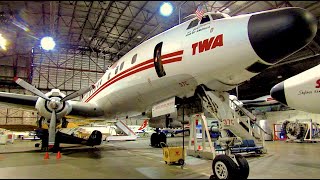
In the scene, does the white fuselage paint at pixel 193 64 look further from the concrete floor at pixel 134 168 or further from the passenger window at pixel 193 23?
the concrete floor at pixel 134 168

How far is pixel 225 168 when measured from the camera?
5254 millimetres

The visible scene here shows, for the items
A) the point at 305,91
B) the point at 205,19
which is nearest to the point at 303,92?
the point at 305,91

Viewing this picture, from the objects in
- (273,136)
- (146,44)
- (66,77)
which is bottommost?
(273,136)

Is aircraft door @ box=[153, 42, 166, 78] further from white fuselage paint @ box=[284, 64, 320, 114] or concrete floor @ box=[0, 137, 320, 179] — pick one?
white fuselage paint @ box=[284, 64, 320, 114]

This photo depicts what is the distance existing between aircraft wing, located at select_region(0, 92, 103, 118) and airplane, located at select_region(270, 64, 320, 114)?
8.54 metres

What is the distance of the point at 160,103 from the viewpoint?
8.02 metres

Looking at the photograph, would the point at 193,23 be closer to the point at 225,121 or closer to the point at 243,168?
the point at 225,121

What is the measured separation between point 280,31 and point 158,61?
3.51 meters

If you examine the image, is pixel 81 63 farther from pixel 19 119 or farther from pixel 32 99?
pixel 32 99

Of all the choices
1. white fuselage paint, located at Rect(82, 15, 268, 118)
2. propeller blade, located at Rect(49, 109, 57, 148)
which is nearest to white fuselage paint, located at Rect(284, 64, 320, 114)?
white fuselage paint, located at Rect(82, 15, 268, 118)

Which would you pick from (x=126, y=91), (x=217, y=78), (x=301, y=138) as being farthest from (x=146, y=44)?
(x=301, y=138)

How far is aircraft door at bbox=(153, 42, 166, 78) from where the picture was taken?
22.9 feet

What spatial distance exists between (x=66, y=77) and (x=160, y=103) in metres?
32.9

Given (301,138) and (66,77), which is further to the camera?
(66,77)
